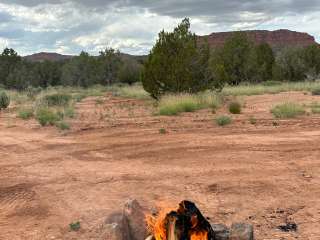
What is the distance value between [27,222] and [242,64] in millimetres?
41793

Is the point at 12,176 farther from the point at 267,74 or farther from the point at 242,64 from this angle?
the point at 267,74

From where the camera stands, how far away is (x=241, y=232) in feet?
17.2

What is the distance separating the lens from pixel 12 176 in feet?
31.9

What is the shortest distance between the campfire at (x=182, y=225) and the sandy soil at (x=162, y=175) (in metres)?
1.47

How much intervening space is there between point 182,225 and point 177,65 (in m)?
20.2

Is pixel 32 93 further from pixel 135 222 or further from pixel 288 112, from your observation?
pixel 135 222

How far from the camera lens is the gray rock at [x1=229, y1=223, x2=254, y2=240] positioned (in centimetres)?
520

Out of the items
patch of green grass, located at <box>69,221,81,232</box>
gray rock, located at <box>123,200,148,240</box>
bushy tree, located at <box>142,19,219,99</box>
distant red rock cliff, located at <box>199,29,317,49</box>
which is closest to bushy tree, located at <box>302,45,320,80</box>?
bushy tree, located at <box>142,19,219,99</box>

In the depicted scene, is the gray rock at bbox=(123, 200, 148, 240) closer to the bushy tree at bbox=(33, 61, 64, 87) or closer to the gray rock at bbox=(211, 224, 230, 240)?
the gray rock at bbox=(211, 224, 230, 240)

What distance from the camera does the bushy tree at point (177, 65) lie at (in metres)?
25.1

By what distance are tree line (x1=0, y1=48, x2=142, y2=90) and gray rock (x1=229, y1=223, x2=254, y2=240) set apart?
5320cm

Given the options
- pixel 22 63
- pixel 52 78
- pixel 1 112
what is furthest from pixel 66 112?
pixel 52 78

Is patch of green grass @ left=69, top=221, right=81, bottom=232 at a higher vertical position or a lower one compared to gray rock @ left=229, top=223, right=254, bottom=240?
lower

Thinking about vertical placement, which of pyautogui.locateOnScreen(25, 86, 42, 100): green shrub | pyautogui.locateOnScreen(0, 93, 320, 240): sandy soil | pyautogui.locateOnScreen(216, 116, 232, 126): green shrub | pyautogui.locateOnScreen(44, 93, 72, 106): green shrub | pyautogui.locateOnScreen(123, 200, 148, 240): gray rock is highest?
pyautogui.locateOnScreen(123, 200, 148, 240): gray rock
